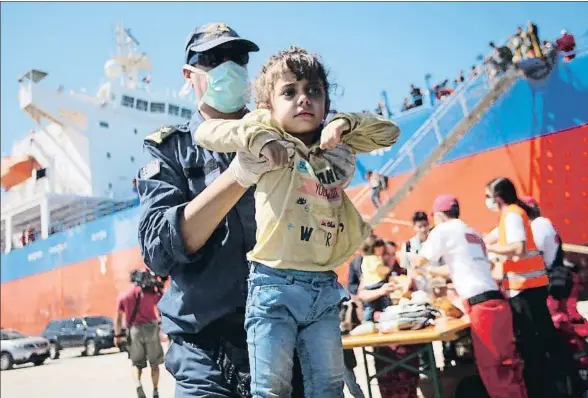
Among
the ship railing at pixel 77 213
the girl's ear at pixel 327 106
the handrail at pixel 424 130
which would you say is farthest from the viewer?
the ship railing at pixel 77 213

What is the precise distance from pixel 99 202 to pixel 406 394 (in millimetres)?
18671

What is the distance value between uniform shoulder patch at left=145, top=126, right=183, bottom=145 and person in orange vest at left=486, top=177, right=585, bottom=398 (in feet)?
8.91

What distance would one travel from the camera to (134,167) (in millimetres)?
21812

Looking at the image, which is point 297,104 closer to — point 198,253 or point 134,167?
point 198,253

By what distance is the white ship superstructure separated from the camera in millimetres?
20156

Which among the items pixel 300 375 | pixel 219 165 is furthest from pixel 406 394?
pixel 219 165

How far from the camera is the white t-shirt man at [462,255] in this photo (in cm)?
332

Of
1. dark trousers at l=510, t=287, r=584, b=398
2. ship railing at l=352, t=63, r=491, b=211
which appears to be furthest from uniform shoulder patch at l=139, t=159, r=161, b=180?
ship railing at l=352, t=63, r=491, b=211

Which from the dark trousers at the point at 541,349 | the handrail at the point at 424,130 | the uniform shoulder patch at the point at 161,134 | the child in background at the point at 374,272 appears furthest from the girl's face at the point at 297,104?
the handrail at the point at 424,130

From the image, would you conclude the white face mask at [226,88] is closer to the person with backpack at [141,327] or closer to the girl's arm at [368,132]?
the girl's arm at [368,132]

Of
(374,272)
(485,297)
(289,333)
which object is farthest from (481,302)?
(289,333)

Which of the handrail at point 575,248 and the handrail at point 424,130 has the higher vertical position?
the handrail at point 424,130

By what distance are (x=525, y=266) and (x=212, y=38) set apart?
2.83 meters

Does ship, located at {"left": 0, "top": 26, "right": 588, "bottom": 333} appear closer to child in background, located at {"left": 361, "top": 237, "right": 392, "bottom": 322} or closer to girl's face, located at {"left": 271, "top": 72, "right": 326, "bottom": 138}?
child in background, located at {"left": 361, "top": 237, "right": 392, "bottom": 322}
